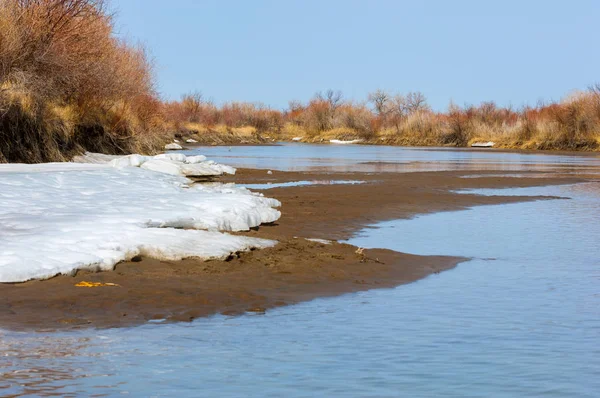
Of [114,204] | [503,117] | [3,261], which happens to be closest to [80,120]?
[114,204]

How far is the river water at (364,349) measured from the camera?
5598 mm

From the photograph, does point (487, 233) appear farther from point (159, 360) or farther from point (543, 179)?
point (543, 179)

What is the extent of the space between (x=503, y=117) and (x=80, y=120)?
61.8 m

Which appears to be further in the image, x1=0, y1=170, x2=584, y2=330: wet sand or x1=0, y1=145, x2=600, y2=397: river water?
x1=0, y1=170, x2=584, y2=330: wet sand

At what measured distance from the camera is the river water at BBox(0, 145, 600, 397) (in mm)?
5598

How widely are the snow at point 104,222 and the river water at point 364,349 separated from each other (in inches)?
82.0

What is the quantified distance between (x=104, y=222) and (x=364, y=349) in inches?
204

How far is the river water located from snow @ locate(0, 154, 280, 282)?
6.83 feet

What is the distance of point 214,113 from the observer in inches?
3784

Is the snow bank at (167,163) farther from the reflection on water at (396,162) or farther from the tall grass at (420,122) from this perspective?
the tall grass at (420,122)

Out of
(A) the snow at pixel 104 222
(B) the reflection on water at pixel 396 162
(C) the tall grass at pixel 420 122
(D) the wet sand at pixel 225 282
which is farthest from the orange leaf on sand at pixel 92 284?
(C) the tall grass at pixel 420 122

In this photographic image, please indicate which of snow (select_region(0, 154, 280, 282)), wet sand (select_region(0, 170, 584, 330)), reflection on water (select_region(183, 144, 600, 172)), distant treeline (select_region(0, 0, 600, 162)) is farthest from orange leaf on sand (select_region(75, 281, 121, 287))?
reflection on water (select_region(183, 144, 600, 172))

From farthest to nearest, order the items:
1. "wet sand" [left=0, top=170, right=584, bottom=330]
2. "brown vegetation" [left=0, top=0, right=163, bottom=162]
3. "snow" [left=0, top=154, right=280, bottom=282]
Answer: "brown vegetation" [left=0, top=0, right=163, bottom=162] → "snow" [left=0, top=154, right=280, bottom=282] → "wet sand" [left=0, top=170, right=584, bottom=330]

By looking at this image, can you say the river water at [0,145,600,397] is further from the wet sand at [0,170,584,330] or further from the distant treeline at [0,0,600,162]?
the distant treeline at [0,0,600,162]
